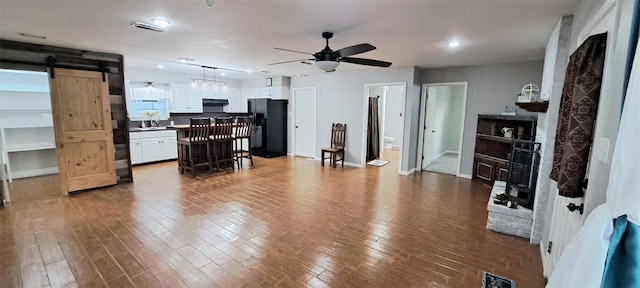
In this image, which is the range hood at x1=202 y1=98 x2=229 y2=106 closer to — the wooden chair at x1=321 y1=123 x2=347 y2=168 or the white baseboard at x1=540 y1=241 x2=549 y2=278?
the wooden chair at x1=321 y1=123 x2=347 y2=168

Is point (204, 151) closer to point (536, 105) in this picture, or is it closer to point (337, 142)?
point (337, 142)

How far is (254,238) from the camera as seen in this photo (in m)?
2.89

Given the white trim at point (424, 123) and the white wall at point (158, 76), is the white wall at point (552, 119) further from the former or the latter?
the white wall at point (158, 76)

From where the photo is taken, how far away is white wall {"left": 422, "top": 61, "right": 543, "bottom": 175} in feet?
15.7

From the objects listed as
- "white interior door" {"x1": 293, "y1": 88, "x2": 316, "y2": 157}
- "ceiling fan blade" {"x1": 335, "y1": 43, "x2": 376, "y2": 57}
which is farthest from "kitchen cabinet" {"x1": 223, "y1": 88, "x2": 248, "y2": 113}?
"ceiling fan blade" {"x1": 335, "y1": 43, "x2": 376, "y2": 57}

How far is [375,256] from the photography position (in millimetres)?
2570

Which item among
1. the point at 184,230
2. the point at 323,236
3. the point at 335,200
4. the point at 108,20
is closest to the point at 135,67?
the point at 108,20

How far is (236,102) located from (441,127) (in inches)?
247

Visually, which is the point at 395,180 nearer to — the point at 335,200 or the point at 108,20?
the point at 335,200

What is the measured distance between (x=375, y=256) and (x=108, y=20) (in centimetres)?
352

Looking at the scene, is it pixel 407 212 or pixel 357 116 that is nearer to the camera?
pixel 407 212

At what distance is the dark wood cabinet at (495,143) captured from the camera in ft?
15.7

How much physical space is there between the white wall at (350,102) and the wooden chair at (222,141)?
2302 mm

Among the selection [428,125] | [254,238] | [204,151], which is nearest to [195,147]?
[204,151]
